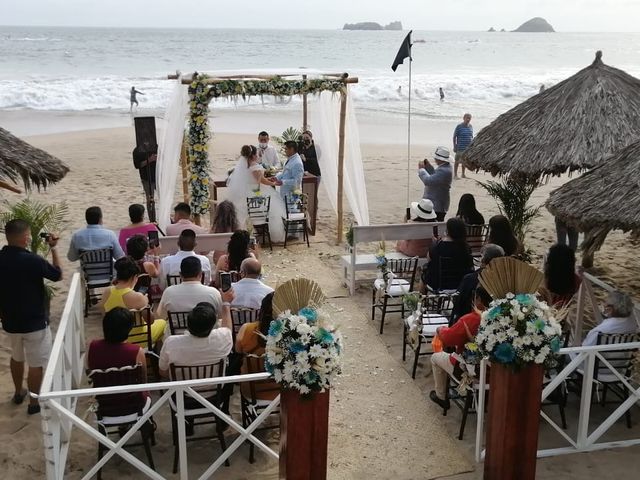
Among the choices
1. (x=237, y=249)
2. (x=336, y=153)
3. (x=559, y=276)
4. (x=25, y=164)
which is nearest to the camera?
(x=559, y=276)

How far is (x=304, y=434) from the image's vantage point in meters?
4.43

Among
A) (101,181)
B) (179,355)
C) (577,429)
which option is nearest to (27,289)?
(179,355)

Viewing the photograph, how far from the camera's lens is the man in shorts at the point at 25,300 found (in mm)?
5652

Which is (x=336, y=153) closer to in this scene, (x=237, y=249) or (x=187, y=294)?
(x=237, y=249)

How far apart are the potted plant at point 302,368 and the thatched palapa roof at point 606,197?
126 inches

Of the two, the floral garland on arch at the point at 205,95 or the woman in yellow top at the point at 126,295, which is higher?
the floral garland on arch at the point at 205,95

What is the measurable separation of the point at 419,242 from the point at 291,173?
287 centimetres

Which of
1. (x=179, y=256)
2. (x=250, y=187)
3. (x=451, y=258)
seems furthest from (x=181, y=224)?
(x=451, y=258)

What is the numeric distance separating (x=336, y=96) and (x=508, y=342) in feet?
25.3

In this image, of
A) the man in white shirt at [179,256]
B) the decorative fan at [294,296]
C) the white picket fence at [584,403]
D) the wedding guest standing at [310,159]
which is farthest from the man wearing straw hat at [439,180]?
the decorative fan at [294,296]

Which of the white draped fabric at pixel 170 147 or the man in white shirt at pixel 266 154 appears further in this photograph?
the man in white shirt at pixel 266 154

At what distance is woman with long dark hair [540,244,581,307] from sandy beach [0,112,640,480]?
4.84 ft

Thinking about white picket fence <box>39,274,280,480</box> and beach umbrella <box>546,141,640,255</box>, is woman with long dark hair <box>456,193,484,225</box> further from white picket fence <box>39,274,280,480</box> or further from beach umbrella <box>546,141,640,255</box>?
white picket fence <box>39,274,280,480</box>

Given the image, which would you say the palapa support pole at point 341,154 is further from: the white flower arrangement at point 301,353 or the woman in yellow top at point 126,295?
the white flower arrangement at point 301,353
